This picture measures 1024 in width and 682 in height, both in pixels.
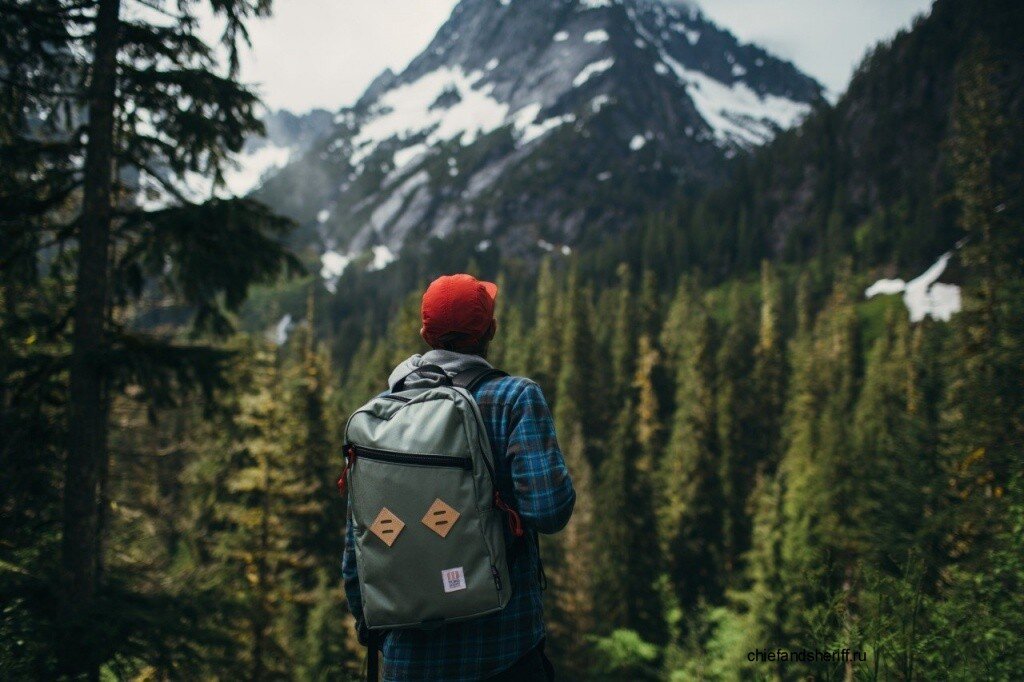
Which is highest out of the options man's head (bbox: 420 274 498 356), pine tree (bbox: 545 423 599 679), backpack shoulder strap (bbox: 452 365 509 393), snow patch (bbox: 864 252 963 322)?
snow patch (bbox: 864 252 963 322)

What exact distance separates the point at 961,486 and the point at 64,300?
68.9 ft

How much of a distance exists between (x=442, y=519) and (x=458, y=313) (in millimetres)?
860

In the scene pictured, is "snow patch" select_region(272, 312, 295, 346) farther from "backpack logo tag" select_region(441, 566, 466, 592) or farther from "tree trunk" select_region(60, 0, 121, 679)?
"backpack logo tag" select_region(441, 566, 466, 592)

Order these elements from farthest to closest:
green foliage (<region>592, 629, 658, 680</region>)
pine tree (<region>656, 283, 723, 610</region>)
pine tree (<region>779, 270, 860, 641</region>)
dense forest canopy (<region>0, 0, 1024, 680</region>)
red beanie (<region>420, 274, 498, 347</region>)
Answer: pine tree (<region>656, 283, 723, 610</region>) < green foliage (<region>592, 629, 658, 680</region>) < pine tree (<region>779, 270, 860, 641</region>) < dense forest canopy (<region>0, 0, 1024, 680</region>) < red beanie (<region>420, 274, 498, 347</region>)

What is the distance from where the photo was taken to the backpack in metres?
2.38

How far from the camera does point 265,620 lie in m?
17.1

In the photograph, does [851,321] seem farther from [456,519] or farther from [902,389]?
[456,519]

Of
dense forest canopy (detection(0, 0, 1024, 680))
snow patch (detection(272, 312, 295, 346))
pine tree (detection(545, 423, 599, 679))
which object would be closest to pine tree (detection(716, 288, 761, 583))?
dense forest canopy (detection(0, 0, 1024, 680))

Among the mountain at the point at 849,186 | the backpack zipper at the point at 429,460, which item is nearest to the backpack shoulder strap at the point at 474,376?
the backpack zipper at the point at 429,460

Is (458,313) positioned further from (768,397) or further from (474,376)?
(768,397)

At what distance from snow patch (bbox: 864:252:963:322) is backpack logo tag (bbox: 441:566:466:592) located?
3291 inches

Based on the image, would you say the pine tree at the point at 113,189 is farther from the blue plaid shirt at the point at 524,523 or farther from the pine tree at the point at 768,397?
the pine tree at the point at 768,397

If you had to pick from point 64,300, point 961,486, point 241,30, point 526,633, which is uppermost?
point 241,30

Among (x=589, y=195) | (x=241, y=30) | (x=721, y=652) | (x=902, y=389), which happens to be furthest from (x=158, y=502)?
(x=589, y=195)
